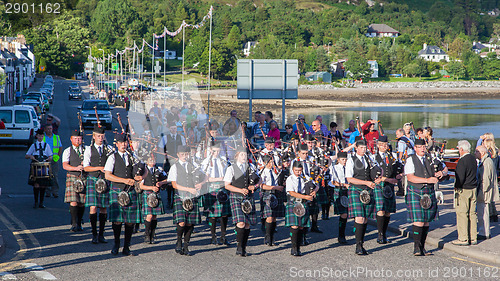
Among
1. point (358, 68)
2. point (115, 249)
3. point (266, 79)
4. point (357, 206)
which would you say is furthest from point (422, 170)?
point (358, 68)

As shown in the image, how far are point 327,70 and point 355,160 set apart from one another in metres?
143

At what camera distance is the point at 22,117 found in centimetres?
2533

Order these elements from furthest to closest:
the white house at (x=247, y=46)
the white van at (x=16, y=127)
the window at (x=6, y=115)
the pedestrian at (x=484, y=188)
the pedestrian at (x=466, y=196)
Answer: the white house at (x=247, y=46), the window at (x=6, y=115), the white van at (x=16, y=127), the pedestrian at (x=484, y=188), the pedestrian at (x=466, y=196)

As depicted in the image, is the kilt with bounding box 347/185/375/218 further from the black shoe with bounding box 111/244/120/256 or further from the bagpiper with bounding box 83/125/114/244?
the bagpiper with bounding box 83/125/114/244

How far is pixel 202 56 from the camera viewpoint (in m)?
141

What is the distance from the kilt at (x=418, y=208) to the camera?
32.4ft

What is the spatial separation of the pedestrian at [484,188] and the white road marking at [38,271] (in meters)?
7.31

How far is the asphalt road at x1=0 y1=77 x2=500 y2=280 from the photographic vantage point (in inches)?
342

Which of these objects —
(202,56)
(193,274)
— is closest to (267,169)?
(193,274)

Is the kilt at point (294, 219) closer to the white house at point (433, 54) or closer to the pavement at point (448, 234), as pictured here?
the pavement at point (448, 234)

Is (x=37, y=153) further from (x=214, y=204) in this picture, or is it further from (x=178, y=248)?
(x=214, y=204)

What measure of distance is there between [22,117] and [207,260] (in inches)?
721

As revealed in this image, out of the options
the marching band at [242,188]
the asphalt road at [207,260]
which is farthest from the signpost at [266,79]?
the marching band at [242,188]

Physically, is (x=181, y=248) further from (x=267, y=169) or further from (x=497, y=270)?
(x=497, y=270)
